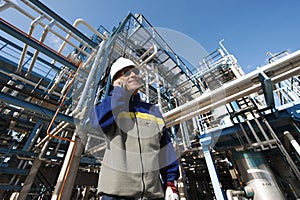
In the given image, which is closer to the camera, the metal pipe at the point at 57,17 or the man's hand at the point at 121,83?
the man's hand at the point at 121,83

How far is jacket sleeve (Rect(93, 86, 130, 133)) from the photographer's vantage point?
129 cm

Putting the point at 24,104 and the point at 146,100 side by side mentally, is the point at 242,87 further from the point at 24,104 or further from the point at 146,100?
the point at 24,104

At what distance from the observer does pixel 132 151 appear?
122 cm

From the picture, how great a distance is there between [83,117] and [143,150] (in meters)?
1.49

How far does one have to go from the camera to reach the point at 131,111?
1.46 metres

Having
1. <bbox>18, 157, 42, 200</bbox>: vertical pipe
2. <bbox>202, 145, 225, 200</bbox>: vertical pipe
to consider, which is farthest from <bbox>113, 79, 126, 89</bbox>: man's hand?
<bbox>18, 157, 42, 200</bbox>: vertical pipe

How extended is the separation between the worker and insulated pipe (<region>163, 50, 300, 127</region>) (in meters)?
1.22

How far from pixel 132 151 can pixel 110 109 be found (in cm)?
42

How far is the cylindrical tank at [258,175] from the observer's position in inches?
109

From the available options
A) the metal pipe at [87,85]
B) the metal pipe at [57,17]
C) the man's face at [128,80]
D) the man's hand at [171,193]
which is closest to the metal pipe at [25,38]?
the metal pipe at [87,85]

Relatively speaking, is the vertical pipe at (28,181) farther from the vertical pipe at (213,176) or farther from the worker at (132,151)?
the vertical pipe at (213,176)

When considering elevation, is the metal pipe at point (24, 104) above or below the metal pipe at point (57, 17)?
below

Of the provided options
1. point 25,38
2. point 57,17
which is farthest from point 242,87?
point 57,17

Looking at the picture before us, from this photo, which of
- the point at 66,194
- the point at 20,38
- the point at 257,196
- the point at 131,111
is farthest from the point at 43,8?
the point at 257,196
